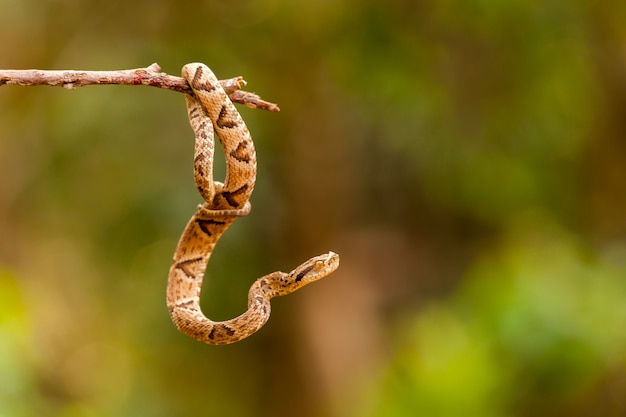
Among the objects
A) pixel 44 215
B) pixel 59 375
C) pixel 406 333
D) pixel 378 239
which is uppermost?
pixel 44 215

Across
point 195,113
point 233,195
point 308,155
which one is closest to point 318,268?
point 233,195

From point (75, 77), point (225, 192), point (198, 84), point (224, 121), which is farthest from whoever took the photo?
point (225, 192)

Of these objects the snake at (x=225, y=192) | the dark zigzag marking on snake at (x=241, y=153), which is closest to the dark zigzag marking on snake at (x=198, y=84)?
the snake at (x=225, y=192)

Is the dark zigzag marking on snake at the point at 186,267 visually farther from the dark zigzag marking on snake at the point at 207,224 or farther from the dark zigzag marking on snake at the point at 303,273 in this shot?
the dark zigzag marking on snake at the point at 303,273

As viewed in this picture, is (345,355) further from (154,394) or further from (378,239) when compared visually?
(154,394)

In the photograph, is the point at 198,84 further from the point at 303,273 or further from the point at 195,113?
the point at 303,273

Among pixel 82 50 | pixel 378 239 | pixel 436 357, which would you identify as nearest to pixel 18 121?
pixel 82 50
